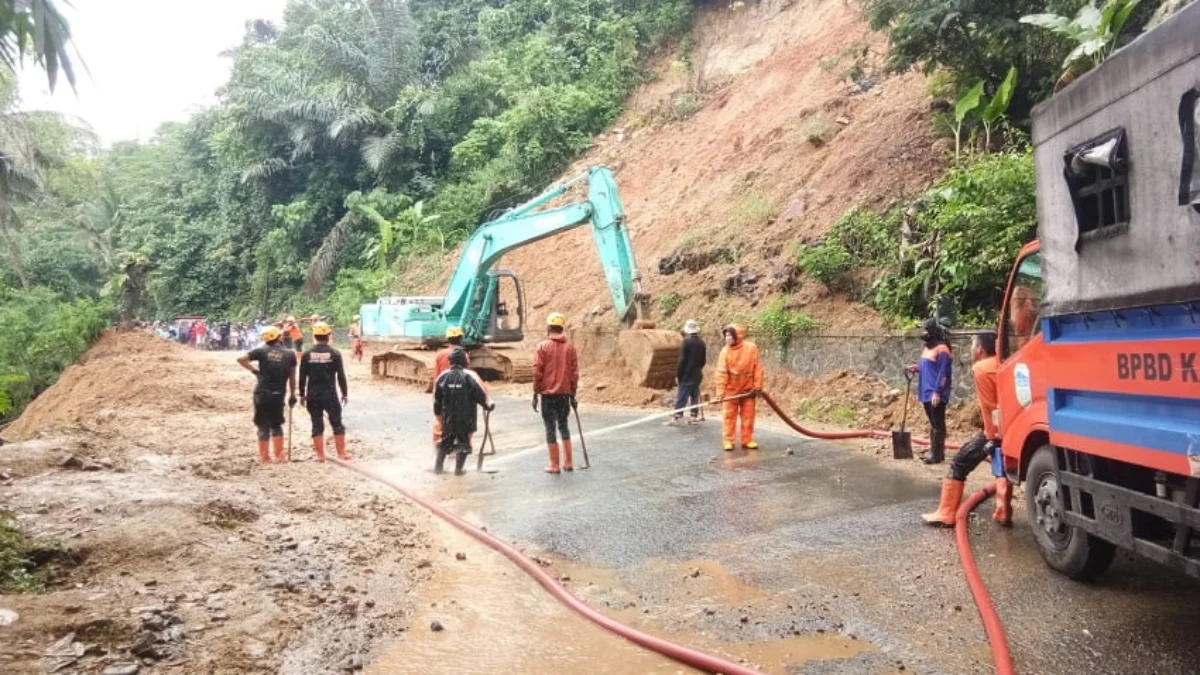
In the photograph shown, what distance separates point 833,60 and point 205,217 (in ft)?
117

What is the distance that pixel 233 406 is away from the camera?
52.3 ft

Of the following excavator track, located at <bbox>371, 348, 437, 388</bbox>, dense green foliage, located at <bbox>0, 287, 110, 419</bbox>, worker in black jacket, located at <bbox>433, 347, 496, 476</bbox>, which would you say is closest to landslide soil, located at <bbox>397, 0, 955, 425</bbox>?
excavator track, located at <bbox>371, 348, 437, 388</bbox>

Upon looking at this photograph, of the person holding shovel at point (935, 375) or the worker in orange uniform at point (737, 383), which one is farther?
the worker in orange uniform at point (737, 383)

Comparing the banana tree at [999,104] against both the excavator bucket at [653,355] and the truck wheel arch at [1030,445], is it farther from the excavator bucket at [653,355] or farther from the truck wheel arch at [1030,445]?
the truck wheel arch at [1030,445]

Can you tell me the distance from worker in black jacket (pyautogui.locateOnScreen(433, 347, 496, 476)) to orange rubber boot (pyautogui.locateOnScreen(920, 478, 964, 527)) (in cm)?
459

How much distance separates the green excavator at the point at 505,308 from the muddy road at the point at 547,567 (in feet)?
17.6

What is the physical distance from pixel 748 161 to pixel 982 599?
1853 cm

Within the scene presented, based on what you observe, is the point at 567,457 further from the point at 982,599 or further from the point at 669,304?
the point at 669,304

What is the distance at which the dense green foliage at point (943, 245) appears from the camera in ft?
36.0

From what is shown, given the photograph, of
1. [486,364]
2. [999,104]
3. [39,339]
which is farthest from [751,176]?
[39,339]

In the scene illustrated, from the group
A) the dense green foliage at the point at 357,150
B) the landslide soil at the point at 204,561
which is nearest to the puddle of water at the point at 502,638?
the landslide soil at the point at 204,561

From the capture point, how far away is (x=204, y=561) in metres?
5.16

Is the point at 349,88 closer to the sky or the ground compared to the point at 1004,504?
closer to the sky

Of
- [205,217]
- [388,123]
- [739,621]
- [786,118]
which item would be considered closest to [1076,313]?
[739,621]
